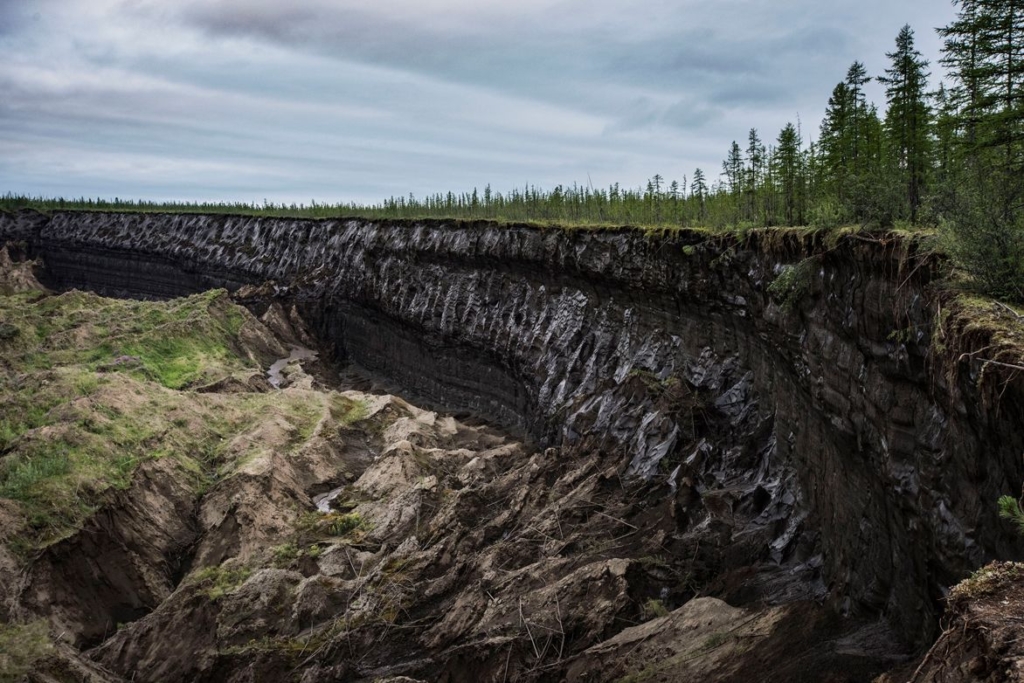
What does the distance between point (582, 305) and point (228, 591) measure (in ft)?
61.9

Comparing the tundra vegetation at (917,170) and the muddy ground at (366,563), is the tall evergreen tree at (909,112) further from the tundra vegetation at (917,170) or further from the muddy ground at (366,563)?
the muddy ground at (366,563)

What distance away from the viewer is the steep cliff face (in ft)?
37.5

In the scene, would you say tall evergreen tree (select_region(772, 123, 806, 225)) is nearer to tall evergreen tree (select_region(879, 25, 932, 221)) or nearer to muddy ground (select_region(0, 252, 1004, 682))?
tall evergreen tree (select_region(879, 25, 932, 221))

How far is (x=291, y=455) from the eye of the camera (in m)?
33.2

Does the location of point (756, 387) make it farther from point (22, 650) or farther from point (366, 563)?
point (22, 650)

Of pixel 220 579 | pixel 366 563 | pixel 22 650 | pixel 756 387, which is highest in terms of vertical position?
pixel 756 387

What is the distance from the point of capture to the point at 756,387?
22781 mm

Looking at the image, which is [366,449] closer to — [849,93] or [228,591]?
[228,591]

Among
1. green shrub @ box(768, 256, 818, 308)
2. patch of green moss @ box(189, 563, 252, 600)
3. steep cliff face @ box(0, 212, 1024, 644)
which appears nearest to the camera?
steep cliff face @ box(0, 212, 1024, 644)

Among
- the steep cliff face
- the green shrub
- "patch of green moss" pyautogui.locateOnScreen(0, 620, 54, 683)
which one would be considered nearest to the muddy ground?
"patch of green moss" pyautogui.locateOnScreen(0, 620, 54, 683)

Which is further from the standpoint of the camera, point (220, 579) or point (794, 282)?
point (220, 579)

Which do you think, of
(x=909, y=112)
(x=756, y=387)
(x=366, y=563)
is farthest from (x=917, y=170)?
(x=366, y=563)

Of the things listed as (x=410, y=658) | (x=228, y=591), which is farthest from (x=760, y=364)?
(x=228, y=591)

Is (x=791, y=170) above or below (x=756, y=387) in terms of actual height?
above
